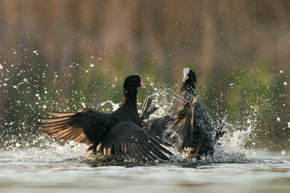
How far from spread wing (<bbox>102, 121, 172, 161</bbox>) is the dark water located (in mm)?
167

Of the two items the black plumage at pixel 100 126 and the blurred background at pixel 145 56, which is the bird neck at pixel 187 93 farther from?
the blurred background at pixel 145 56

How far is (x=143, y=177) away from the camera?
4.50 m

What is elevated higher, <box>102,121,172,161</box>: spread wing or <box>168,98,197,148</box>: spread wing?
<box>168,98,197,148</box>: spread wing

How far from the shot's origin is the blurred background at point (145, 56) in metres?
10.5

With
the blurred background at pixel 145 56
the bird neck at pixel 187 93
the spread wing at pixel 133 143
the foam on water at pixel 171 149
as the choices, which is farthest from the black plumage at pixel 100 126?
the blurred background at pixel 145 56

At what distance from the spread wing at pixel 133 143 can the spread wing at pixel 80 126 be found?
195 millimetres

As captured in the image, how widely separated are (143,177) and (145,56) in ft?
26.9

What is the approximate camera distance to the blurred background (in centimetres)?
1047

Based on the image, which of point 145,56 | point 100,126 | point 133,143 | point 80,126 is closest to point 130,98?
point 100,126

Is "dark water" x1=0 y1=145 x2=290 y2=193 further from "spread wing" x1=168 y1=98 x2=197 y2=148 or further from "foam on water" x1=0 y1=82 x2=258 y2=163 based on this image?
"spread wing" x1=168 y1=98 x2=197 y2=148

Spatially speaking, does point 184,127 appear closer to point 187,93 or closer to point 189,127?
point 189,127

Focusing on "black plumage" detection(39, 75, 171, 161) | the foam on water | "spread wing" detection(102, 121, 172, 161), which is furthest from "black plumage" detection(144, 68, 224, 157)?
"spread wing" detection(102, 121, 172, 161)

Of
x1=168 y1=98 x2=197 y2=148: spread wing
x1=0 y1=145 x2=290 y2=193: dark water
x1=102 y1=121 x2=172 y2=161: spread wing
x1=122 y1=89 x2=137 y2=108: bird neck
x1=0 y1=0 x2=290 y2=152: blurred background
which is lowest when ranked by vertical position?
x1=0 y1=145 x2=290 y2=193: dark water

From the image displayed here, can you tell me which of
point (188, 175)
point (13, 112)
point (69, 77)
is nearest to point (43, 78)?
point (69, 77)
